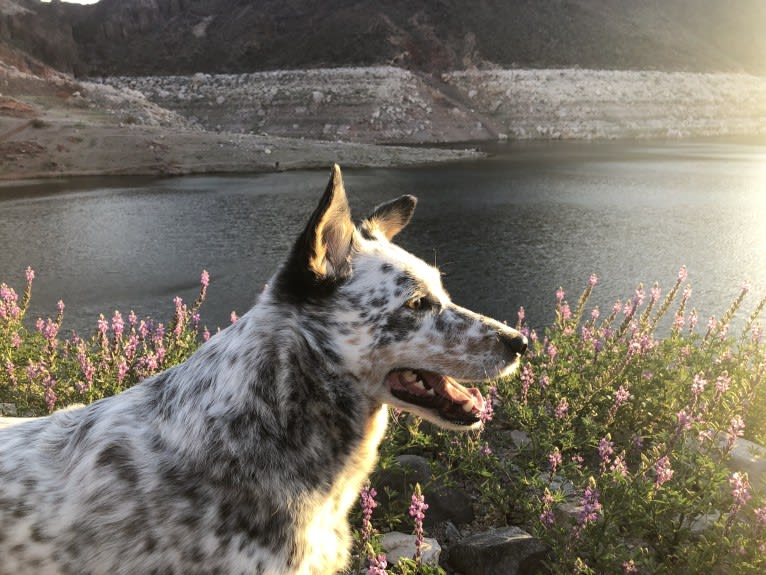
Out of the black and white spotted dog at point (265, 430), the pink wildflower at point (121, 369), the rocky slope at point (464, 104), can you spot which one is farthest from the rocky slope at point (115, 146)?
the black and white spotted dog at point (265, 430)

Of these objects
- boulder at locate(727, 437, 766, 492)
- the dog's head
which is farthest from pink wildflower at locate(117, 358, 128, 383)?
boulder at locate(727, 437, 766, 492)

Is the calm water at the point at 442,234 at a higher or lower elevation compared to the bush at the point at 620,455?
lower

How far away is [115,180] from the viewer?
42312 millimetres

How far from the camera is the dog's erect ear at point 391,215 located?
4.49 metres

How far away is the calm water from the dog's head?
824 centimetres

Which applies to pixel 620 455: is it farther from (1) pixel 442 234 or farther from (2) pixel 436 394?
(1) pixel 442 234

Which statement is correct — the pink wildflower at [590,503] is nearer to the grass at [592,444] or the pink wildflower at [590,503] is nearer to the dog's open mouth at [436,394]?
the grass at [592,444]

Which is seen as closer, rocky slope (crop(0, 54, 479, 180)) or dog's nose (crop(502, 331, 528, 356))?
dog's nose (crop(502, 331, 528, 356))

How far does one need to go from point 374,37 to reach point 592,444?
11798 cm

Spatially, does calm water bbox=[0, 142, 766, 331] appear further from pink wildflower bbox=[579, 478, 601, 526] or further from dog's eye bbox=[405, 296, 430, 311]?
dog's eye bbox=[405, 296, 430, 311]

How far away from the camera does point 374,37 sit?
373ft

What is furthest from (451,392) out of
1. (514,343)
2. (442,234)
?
(442,234)

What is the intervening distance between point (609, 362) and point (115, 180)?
138 ft

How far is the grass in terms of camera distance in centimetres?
475
